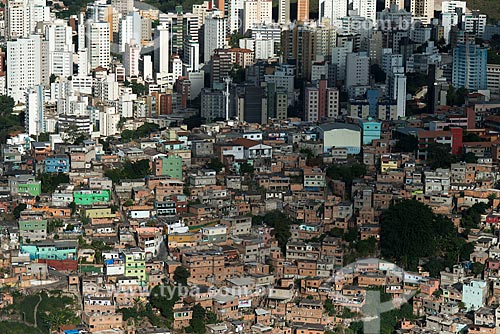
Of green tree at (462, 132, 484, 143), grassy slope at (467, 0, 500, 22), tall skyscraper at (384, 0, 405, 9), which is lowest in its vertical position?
green tree at (462, 132, 484, 143)

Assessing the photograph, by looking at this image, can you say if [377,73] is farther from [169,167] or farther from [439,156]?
[169,167]

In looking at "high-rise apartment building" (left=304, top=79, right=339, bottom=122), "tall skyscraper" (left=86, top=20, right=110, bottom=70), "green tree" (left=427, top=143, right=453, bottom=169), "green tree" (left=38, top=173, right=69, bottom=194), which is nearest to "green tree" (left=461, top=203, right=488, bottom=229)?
"green tree" (left=427, top=143, right=453, bottom=169)

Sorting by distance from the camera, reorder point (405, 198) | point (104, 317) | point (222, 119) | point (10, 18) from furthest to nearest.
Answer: point (10, 18) < point (222, 119) < point (405, 198) < point (104, 317)

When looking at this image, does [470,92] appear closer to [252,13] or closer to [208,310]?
[252,13]

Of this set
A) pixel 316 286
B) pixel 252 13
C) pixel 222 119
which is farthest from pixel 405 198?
pixel 252 13

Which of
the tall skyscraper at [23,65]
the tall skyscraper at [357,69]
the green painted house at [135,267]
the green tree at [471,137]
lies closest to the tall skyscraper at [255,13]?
the tall skyscraper at [357,69]

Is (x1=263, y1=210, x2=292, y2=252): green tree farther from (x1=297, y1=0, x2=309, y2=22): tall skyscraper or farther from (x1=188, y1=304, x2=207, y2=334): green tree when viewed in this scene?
(x1=297, y1=0, x2=309, y2=22): tall skyscraper

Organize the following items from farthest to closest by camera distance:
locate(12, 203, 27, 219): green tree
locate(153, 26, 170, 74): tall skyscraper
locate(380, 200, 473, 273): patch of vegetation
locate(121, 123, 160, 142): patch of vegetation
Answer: locate(153, 26, 170, 74): tall skyscraper
locate(121, 123, 160, 142): patch of vegetation
locate(12, 203, 27, 219): green tree
locate(380, 200, 473, 273): patch of vegetation
